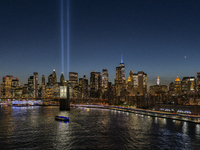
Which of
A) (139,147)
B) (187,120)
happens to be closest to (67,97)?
(187,120)

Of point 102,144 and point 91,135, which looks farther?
point 91,135

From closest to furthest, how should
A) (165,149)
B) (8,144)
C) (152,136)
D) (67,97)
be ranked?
(165,149) → (8,144) → (152,136) → (67,97)

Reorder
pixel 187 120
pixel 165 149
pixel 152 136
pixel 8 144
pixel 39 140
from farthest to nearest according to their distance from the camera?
1. pixel 187 120
2. pixel 152 136
3. pixel 39 140
4. pixel 8 144
5. pixel 165 149

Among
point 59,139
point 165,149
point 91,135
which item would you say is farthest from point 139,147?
point 59,139

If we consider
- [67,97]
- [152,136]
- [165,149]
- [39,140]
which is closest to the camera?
[165,149]

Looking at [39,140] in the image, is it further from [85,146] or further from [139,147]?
[139,147]

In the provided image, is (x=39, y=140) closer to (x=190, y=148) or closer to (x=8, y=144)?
(x=8, y=144)

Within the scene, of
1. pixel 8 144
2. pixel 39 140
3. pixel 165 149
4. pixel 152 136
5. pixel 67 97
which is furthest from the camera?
pixel 67 97

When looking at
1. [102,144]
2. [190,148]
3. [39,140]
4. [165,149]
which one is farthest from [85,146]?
[190,148]

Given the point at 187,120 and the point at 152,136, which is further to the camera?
the point at 187,120
